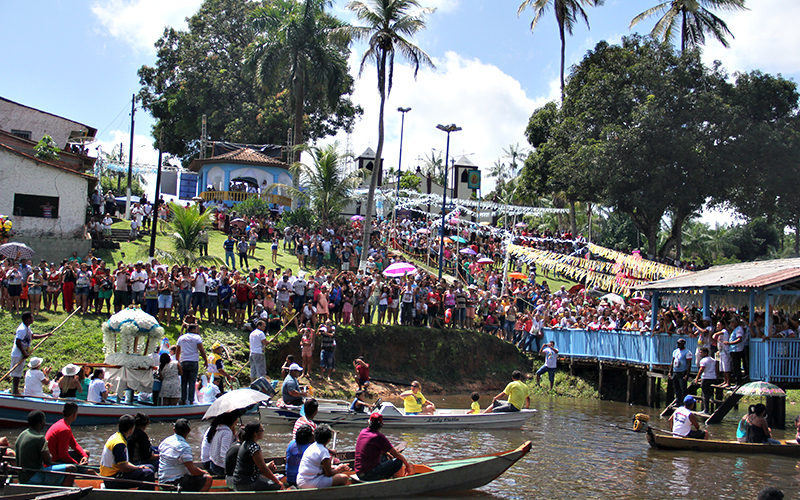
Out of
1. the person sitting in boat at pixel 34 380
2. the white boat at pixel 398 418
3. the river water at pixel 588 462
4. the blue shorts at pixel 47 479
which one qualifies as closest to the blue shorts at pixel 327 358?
the white boat at pixel 398 418

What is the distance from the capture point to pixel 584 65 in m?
47.0

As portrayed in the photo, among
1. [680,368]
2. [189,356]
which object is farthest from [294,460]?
[680,368]

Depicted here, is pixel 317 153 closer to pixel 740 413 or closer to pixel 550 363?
pixel 550 363

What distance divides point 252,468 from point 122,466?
5.78 feet

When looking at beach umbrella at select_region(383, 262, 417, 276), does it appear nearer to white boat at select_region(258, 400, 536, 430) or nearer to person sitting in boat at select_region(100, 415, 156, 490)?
white boat at select_region(258, 400, 536, 430)

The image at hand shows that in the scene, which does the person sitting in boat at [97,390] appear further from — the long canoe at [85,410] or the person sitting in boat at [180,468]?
the person sitting in boat at [180,468]

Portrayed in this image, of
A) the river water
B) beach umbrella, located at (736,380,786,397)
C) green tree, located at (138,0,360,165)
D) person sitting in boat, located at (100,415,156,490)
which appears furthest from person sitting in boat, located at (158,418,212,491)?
green tree, located at (138,0,360,165)

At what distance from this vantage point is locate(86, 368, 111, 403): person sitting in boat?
1579 centimetres

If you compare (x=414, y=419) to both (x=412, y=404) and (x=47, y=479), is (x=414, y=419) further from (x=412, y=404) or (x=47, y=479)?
(x=47, y=479)

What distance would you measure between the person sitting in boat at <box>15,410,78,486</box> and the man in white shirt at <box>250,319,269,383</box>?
383 inches

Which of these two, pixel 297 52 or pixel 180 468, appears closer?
pixel 180 468

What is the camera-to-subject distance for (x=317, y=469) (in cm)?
1013

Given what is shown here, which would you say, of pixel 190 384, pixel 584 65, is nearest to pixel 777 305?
pixel 190 384

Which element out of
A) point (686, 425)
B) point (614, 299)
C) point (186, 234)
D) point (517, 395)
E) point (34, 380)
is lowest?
point (686, 425)
